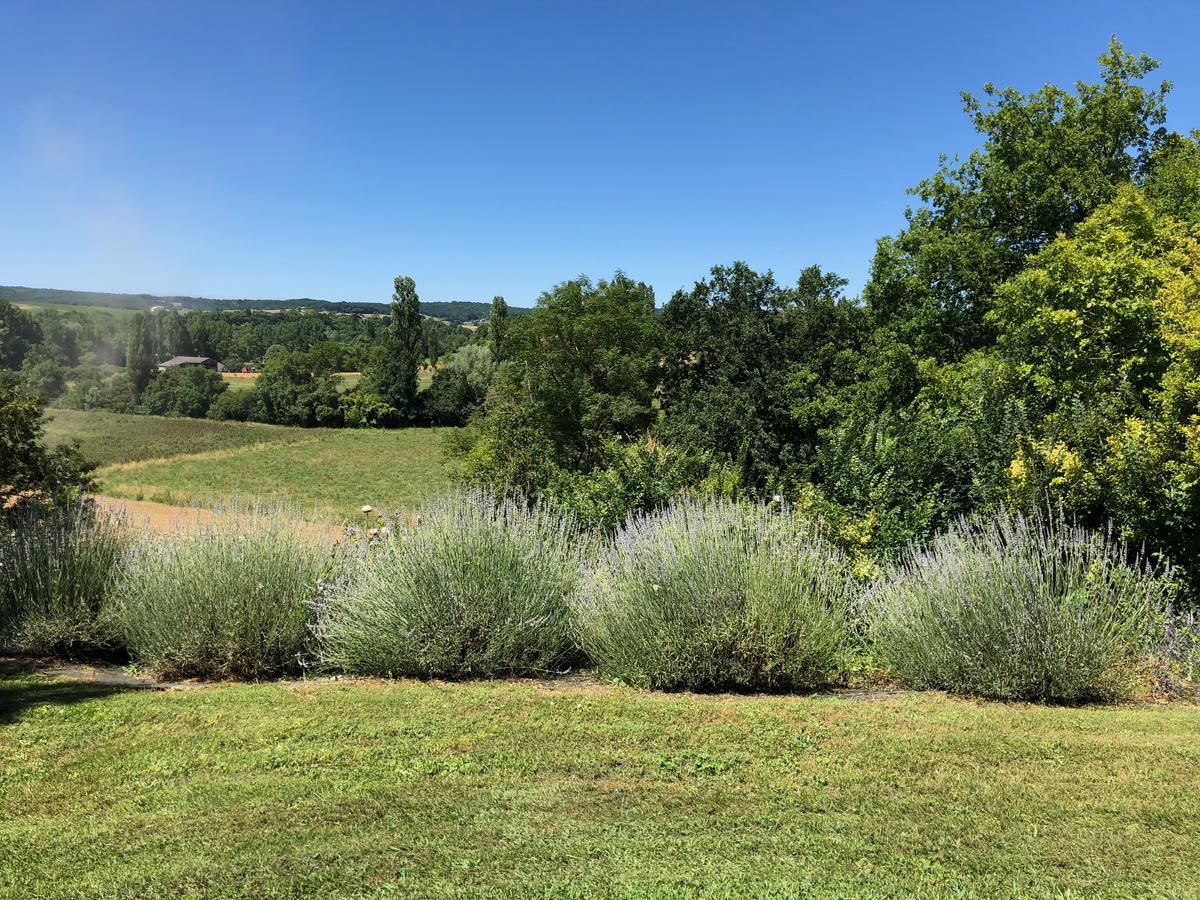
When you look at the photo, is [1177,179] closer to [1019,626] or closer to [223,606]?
[1019,626]

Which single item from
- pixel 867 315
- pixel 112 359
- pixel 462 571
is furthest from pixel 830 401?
pixel 112 359

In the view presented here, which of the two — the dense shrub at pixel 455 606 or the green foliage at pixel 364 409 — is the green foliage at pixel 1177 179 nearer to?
the dense shrub at pixel 455 606

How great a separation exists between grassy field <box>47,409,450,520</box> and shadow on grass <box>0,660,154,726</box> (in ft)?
90.9

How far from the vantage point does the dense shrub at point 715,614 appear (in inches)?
246

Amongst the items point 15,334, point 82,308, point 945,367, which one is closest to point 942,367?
point 945,367

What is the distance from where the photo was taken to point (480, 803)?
155 inches

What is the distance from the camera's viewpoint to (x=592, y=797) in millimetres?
4008

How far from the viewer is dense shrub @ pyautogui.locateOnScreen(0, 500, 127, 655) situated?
7.79 metres

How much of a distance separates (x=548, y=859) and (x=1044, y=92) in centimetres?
2390

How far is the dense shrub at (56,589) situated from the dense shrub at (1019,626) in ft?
25.0

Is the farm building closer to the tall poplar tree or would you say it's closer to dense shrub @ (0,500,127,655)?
the tall poplar tree

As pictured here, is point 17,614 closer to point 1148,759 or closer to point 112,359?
point 1148,759

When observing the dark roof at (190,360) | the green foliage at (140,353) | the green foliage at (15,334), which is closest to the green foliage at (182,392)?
the dark roof at (190,360)

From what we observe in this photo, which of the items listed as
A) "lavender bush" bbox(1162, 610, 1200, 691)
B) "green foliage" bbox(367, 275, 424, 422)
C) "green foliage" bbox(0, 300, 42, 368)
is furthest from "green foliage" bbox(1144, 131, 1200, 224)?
"green foliage" bbox(367, 275, 424, 422)
